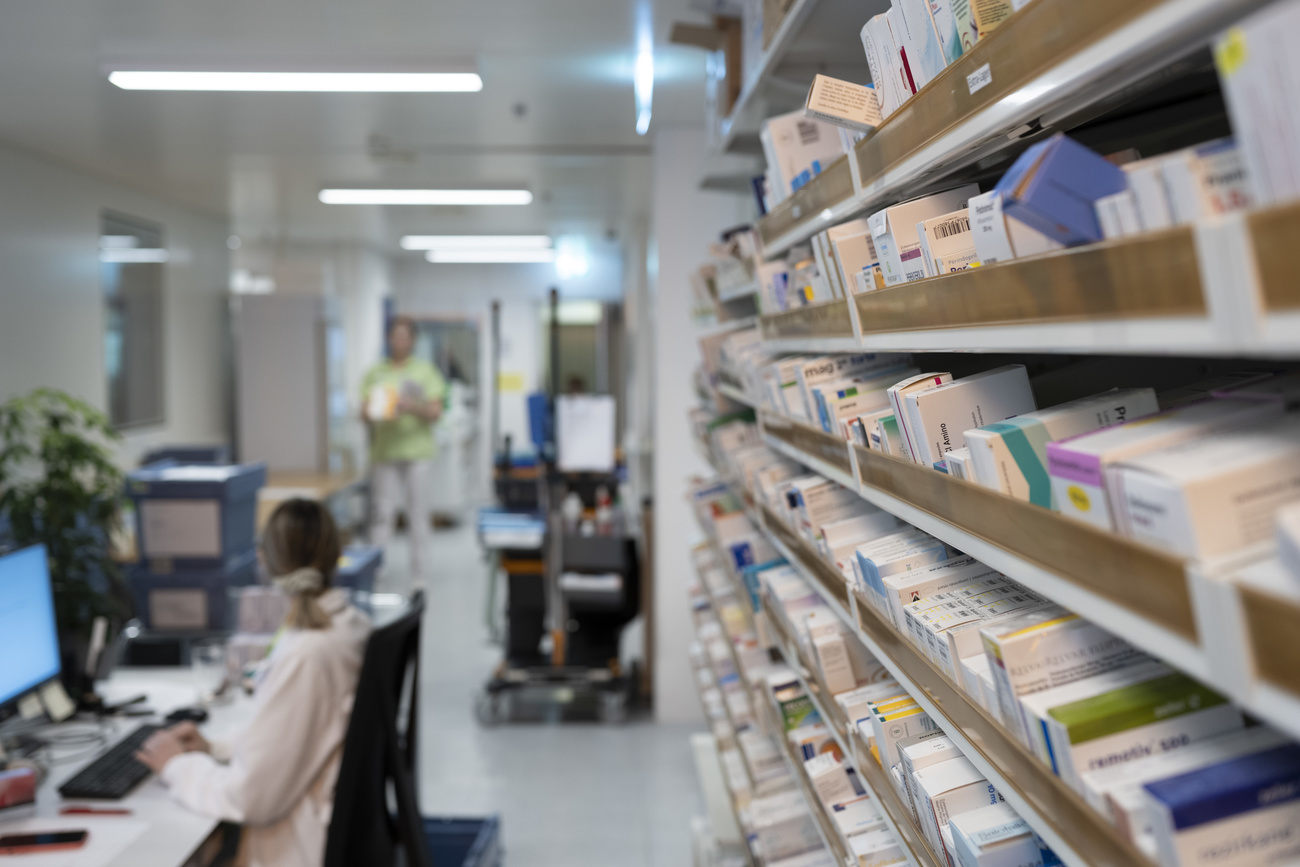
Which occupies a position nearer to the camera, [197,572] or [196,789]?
[196,789]

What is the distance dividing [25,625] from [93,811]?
0.54 metres

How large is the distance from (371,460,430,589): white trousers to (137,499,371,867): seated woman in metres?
4.84

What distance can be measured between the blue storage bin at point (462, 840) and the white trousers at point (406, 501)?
4173 millimetres

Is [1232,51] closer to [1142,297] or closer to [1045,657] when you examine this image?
[1142,297]

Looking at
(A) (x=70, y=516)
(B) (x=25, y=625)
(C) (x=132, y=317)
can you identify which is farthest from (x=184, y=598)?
(C) (x=132, y=317)

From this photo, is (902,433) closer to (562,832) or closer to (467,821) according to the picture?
(467,821)

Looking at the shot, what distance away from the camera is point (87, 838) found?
1861 mm

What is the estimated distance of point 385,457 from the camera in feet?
23.9

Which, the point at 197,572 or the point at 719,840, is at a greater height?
the point at 197,572

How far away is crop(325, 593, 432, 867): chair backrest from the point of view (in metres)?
2.16

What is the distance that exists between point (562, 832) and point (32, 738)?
1900 millimetres

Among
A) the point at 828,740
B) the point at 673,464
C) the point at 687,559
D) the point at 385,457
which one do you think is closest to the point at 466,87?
the point at 673,464

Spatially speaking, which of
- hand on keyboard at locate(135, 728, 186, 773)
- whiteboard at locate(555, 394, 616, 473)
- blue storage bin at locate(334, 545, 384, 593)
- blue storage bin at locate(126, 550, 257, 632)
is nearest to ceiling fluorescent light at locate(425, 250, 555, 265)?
whiteboard at locate(555, 394, 616, 473)

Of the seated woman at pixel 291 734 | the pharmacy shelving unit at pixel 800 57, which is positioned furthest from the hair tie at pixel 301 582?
the pharmacy shelving unit at pixel 800 57
